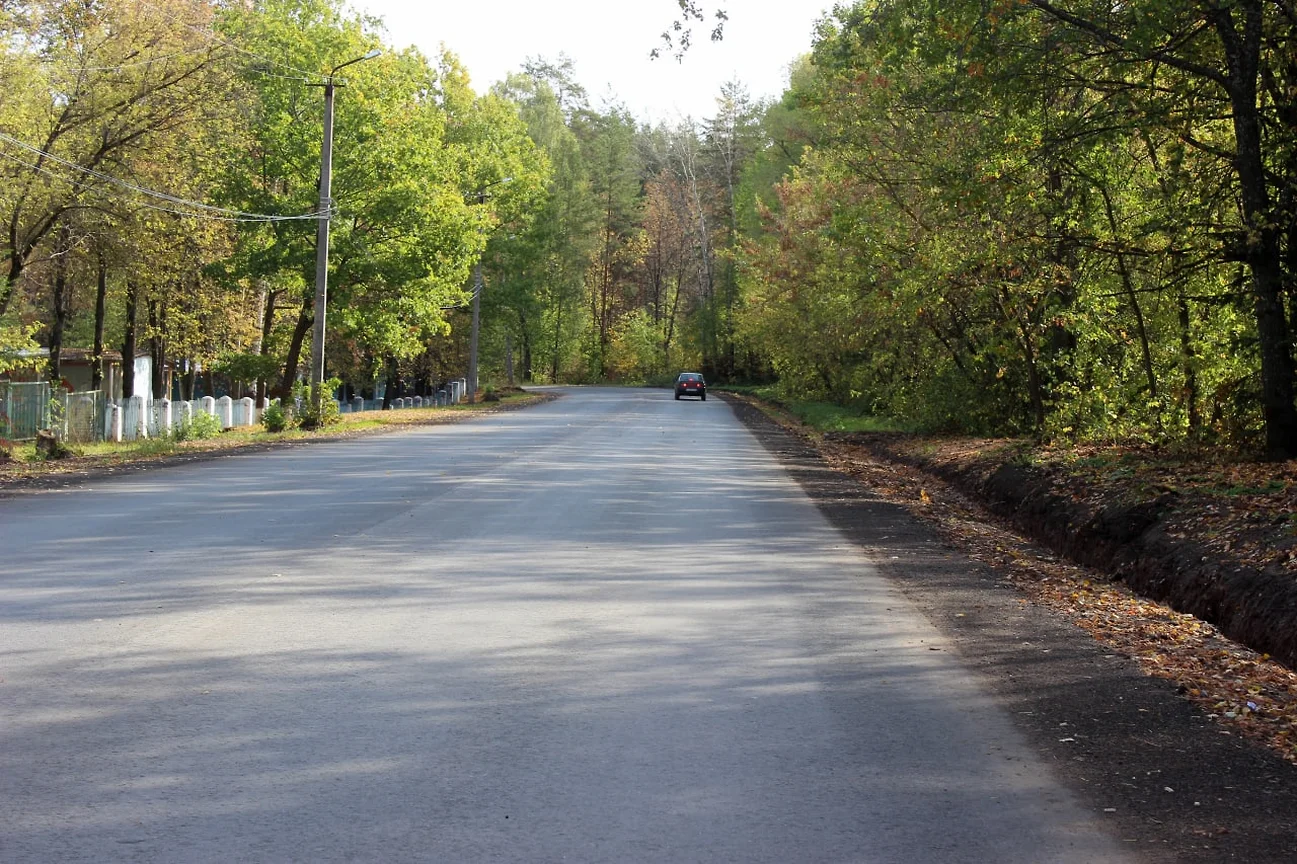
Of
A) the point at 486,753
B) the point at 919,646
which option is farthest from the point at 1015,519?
the point at 486,753

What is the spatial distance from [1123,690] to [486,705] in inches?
140

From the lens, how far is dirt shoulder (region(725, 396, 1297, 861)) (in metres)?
5.00

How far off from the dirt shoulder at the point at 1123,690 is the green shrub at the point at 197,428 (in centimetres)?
1881

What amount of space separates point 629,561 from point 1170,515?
5236 mm

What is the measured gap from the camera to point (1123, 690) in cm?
710

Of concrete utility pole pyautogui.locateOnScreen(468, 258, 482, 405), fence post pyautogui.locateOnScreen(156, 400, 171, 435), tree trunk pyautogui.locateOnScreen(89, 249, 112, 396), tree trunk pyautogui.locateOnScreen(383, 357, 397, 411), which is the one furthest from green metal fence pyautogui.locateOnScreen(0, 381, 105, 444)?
tree trunk pyautogui.locateOnScreen(383, 357, 397, 411)

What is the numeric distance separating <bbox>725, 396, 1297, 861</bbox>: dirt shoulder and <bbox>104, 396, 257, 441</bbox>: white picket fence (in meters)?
22.4

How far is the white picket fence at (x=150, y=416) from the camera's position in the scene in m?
32.3

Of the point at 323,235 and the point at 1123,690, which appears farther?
the point at 323,235

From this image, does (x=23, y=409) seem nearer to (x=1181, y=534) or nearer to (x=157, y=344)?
(x=157, y=344)

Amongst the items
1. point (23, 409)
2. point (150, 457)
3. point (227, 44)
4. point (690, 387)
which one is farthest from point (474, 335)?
point (150, 457)

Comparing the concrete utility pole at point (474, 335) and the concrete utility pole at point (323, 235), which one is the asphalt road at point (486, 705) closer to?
the concrete utility pole at point (323, 235)

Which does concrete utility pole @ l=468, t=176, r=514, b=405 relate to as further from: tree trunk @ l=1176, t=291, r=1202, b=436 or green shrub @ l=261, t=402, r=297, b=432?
tree trunk @ l=1176, t=291, r=1202, b=436

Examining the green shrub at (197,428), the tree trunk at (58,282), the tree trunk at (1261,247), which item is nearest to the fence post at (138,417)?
the tree trunk at (58,282)
